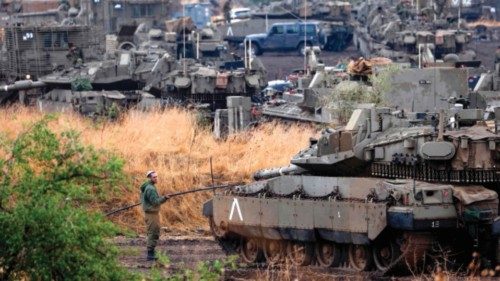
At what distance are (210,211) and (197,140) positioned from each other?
10831 mm

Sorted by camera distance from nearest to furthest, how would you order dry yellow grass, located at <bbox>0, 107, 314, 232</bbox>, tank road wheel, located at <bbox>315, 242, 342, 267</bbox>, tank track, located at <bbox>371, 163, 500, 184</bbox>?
1. tank track, located at <bbox>371, 163, 500, 184</bbox>
2. tank road wheel, located at <bbox>315, 242, 342, 267</bbox>
3. dry yellow grass, located at <bbox>0, 107, 314, 232</bbox>

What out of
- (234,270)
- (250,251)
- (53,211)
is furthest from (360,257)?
(53,211)

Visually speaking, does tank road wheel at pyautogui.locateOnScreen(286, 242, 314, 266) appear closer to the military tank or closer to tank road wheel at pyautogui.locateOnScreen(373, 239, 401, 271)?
→ the military tank

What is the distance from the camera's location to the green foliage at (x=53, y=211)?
15.2 m

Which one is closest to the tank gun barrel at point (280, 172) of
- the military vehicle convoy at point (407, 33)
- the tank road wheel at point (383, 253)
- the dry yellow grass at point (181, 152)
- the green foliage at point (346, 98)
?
the tank road wheel at point (383, 253)

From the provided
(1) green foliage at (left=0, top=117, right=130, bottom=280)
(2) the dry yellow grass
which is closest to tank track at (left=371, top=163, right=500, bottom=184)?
(1) green foliage at (left=0, top=117, right=130, bottom=280)

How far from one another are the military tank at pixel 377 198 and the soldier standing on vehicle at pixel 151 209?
1.01 meters

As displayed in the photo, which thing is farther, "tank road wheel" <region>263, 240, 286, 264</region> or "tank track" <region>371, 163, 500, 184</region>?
"tank road wheel" <region>263, 240, 286, 264</region>

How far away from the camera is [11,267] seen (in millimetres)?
15531

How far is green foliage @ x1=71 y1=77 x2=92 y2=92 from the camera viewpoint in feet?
152

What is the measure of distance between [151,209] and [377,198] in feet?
13.0

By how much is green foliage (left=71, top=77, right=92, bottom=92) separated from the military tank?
22060mm

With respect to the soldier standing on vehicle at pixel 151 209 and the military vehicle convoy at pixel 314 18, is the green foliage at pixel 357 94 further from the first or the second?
the military vehicle convoy at pixel 314 18

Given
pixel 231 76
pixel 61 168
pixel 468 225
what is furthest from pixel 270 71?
pixel 61 168
